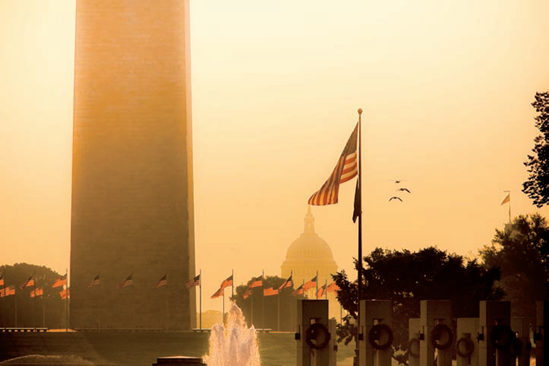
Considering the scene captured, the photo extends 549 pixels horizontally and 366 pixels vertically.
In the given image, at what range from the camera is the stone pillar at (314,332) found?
43969mm

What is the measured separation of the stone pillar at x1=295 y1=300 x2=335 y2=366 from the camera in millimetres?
43969

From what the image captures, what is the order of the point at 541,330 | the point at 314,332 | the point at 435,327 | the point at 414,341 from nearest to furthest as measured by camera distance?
the point at 541,330, the point at 314,332, the point at 435,327, the point at 414,341

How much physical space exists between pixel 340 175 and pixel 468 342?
7691mm

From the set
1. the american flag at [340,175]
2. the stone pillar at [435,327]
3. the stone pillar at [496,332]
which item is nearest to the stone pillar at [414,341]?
the stone pillar at [435,327]

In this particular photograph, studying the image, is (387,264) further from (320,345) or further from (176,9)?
(320,345)

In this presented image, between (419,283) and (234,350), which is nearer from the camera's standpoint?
(234,350)

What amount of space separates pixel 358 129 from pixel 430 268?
33.6 m

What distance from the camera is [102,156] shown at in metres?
103

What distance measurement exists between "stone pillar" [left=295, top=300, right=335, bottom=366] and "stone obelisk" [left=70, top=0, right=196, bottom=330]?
192ft

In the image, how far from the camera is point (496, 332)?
4556 cm

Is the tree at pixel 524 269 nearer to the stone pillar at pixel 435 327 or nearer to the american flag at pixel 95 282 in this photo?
the american flag at pixel 95 282

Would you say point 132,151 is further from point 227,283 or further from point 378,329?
point 378,329

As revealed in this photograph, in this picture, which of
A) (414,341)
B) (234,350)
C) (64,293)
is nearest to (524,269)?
(64,293)

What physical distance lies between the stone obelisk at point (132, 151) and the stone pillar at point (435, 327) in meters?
56.0
